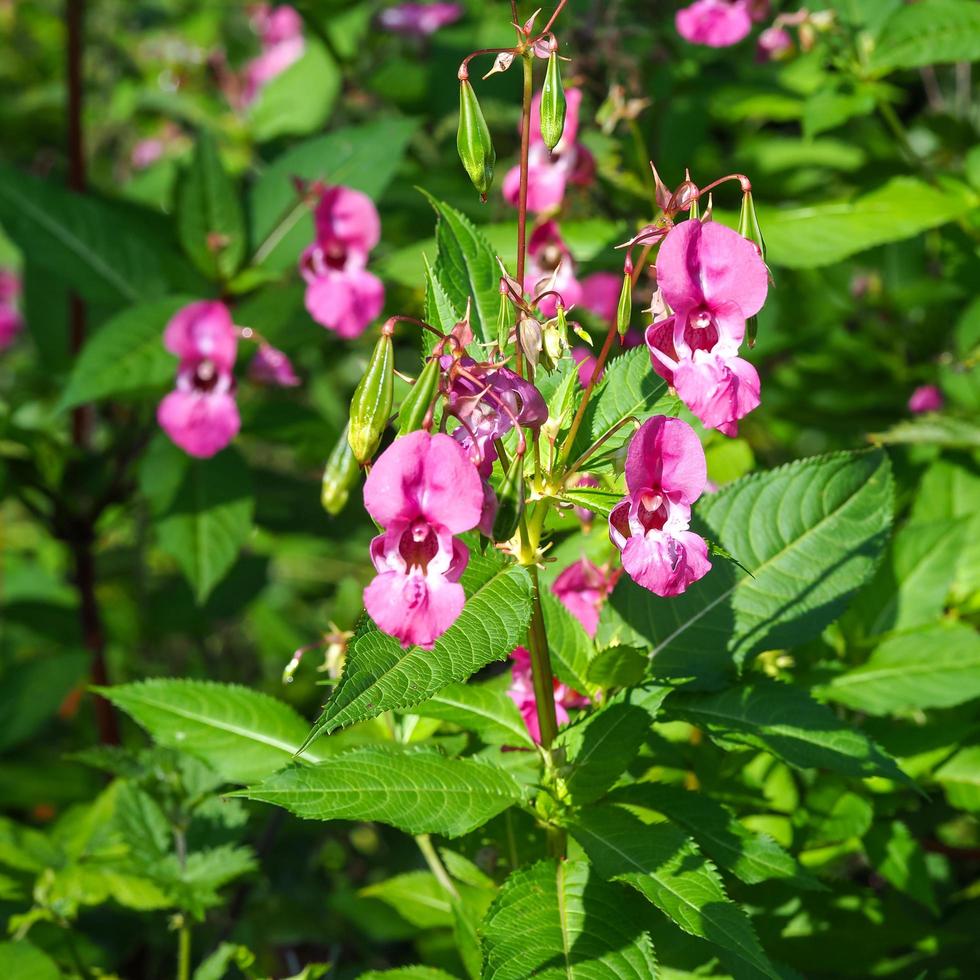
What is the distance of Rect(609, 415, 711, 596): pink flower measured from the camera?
111cm

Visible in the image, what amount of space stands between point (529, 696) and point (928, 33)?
1496mm

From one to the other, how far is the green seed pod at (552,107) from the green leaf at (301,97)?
2289mm

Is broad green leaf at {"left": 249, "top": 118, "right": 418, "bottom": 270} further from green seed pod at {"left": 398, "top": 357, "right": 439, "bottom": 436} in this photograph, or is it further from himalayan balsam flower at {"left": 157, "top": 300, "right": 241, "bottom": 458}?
green seed pod at {"left": 398, "top": 357, "right": 439, "bottom": 436}

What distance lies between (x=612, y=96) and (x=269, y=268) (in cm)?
84

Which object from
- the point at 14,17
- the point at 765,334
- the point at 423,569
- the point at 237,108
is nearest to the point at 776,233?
the point at 765,334

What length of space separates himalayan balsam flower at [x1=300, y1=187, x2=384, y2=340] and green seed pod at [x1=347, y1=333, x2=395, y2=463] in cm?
114

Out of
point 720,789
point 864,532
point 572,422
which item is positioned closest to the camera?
point 572,422

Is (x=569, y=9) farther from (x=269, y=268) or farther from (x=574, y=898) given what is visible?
(x=574, y=898)

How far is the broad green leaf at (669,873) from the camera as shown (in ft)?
3.66

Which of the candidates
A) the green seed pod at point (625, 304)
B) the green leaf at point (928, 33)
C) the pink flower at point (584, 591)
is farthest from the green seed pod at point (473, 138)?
the green leaf at point (928, 33)

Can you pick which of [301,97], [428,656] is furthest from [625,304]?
[301,97]

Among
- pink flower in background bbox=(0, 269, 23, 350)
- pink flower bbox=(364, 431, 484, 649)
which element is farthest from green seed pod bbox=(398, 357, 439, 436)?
pink flower in background bbox=(0, 269, 23, 350)

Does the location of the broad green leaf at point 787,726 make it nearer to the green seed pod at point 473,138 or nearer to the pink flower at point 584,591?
the pink flower at point 584,591

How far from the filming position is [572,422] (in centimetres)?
122
